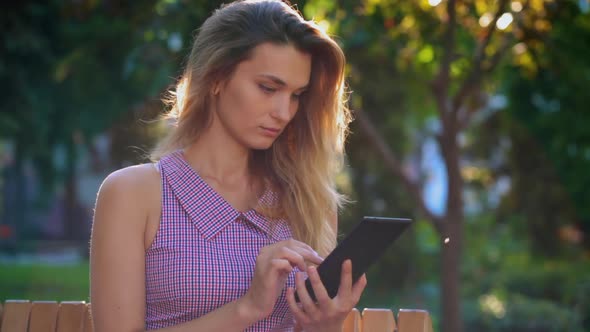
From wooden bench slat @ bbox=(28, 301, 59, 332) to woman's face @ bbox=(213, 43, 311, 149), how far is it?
106 centimetres

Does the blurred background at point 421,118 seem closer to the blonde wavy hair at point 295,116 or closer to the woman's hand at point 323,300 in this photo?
the blonde wavy hair at point 295,116

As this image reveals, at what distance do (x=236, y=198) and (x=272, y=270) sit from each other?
609mm

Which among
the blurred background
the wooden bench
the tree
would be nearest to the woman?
the wooden bench

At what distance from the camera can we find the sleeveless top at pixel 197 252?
253 centimetres

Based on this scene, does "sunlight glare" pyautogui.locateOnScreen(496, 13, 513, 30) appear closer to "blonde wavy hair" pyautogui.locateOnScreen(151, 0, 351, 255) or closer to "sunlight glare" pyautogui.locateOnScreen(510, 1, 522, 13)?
"sunlight glare" pyautogui.locateOnScreen(510, 1, 522, 13)

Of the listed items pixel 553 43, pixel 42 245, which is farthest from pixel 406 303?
pixel 42 245

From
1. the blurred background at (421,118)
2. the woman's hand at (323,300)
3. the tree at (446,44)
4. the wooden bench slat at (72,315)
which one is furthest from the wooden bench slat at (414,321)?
the tree at (446,44)

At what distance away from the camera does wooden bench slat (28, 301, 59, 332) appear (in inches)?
127

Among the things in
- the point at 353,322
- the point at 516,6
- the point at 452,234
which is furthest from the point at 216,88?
the point at 516,6

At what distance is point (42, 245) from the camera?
24.7 m

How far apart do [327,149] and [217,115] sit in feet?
1.29

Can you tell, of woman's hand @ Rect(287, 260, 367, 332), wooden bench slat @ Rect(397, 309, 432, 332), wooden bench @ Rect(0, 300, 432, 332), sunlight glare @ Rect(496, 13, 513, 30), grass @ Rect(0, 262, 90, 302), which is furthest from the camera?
grass @ Rect(0, 262, 90, 302)

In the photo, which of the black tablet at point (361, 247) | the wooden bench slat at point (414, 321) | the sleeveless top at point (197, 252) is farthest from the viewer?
the wooden bench slat at point (414, 321)

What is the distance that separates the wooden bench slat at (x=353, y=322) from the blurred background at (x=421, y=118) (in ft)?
4.33
